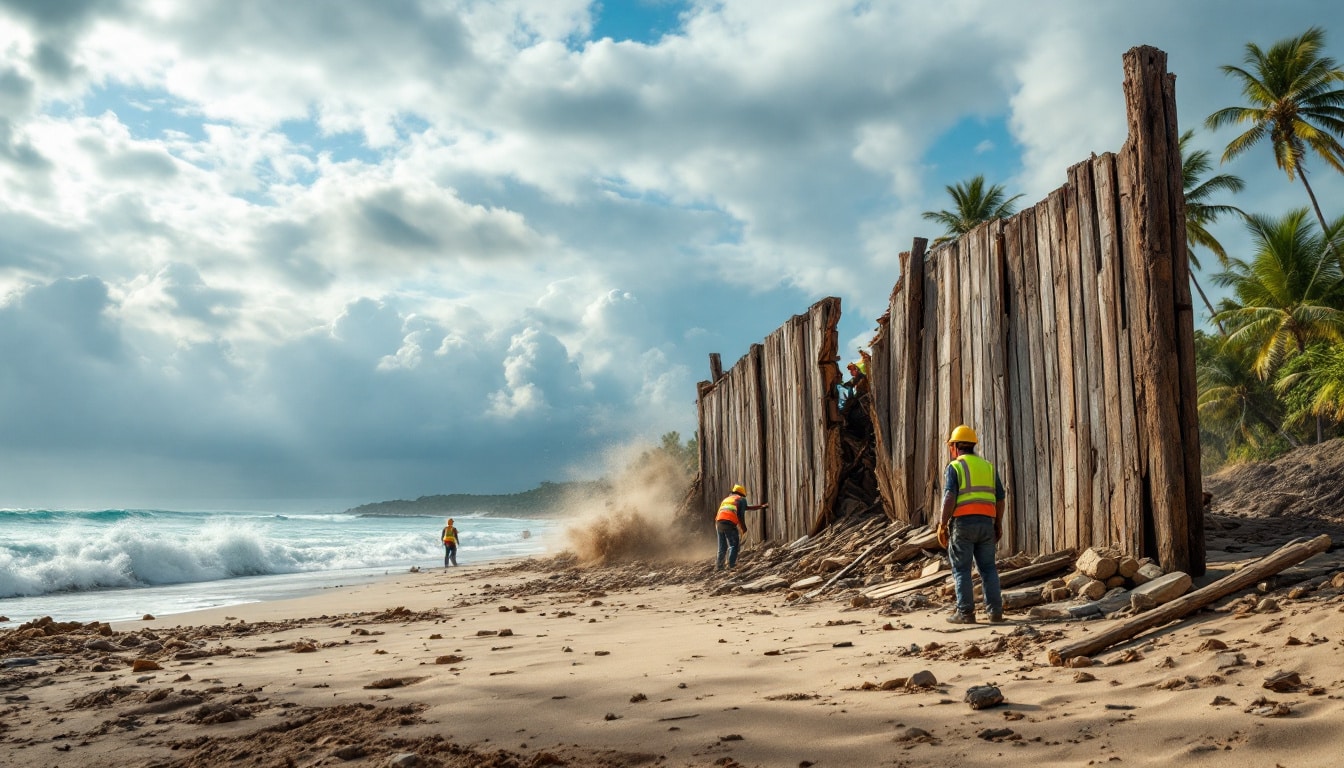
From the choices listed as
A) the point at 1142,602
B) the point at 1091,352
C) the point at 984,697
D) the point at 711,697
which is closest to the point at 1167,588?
the point at 1142,602

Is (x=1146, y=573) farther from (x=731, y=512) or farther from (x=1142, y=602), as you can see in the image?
(x=731, y=512)

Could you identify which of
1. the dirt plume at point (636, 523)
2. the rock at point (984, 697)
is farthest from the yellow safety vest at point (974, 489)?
the dirt plume at point (636, 523)

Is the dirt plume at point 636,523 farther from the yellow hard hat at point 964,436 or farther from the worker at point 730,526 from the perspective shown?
the yellow hard hat at point 964,436

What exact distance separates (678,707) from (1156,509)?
4.17m

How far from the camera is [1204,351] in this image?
4212 centimetres

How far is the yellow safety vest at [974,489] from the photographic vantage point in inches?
279

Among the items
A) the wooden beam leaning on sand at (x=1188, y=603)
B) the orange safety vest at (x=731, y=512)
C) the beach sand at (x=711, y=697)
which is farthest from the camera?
the orange safety vest at (x=731, y=512)

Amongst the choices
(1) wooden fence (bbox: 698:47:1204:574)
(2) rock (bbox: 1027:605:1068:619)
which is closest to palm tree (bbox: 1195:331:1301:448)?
(1) wooden fence (bbox: 698:47:1204:574)

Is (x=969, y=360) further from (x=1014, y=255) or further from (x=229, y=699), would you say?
(x=229, y=699)

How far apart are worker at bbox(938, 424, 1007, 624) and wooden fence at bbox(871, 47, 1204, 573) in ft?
2.80

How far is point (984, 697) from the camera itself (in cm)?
415

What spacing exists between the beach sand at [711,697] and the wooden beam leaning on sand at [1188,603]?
90mm

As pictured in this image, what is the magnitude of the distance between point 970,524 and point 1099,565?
939 millimetres

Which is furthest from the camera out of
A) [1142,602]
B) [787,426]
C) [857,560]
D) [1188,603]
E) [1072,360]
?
[787,426]
